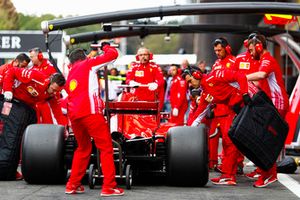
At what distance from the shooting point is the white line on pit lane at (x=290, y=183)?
12.2 meters

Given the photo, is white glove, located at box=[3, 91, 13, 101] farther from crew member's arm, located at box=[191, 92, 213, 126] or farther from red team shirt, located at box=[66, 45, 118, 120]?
crew member's arm, located at box=[191, 92, 213, 126]

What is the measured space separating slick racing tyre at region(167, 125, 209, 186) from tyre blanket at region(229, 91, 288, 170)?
1.73 ft

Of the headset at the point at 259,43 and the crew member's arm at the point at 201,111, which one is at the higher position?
the headset at the point at 259,43

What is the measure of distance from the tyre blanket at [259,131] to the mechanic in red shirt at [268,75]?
1.13ft

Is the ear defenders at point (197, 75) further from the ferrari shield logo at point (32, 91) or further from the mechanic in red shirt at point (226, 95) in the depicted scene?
the ferrari shield logo at point (32, 91)

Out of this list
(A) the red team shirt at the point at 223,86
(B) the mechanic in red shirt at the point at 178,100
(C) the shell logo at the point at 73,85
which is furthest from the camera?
(B) the mechanic in red shirt at the point at 178,100

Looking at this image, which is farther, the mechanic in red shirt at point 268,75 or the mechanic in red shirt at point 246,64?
the mechanic in red shirt at point 246,64

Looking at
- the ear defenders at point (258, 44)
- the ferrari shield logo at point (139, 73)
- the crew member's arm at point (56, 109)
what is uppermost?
the ear defenders at point (258, 44)

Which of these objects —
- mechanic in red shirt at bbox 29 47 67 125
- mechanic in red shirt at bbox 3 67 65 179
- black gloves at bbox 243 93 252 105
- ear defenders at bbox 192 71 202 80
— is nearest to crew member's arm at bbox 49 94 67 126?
mechanic in red shirt at bbox 29 47 67 125

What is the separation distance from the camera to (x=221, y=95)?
13.1m

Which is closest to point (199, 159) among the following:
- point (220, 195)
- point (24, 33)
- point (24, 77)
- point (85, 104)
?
point (220, 195)

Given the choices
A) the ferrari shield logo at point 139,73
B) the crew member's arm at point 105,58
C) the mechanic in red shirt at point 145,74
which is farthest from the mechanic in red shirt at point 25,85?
the ferrari shield logo at point 139,73

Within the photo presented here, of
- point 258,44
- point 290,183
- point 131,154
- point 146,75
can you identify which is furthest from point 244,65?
point 146,75

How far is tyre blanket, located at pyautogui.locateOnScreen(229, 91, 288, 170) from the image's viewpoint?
40.8ft
